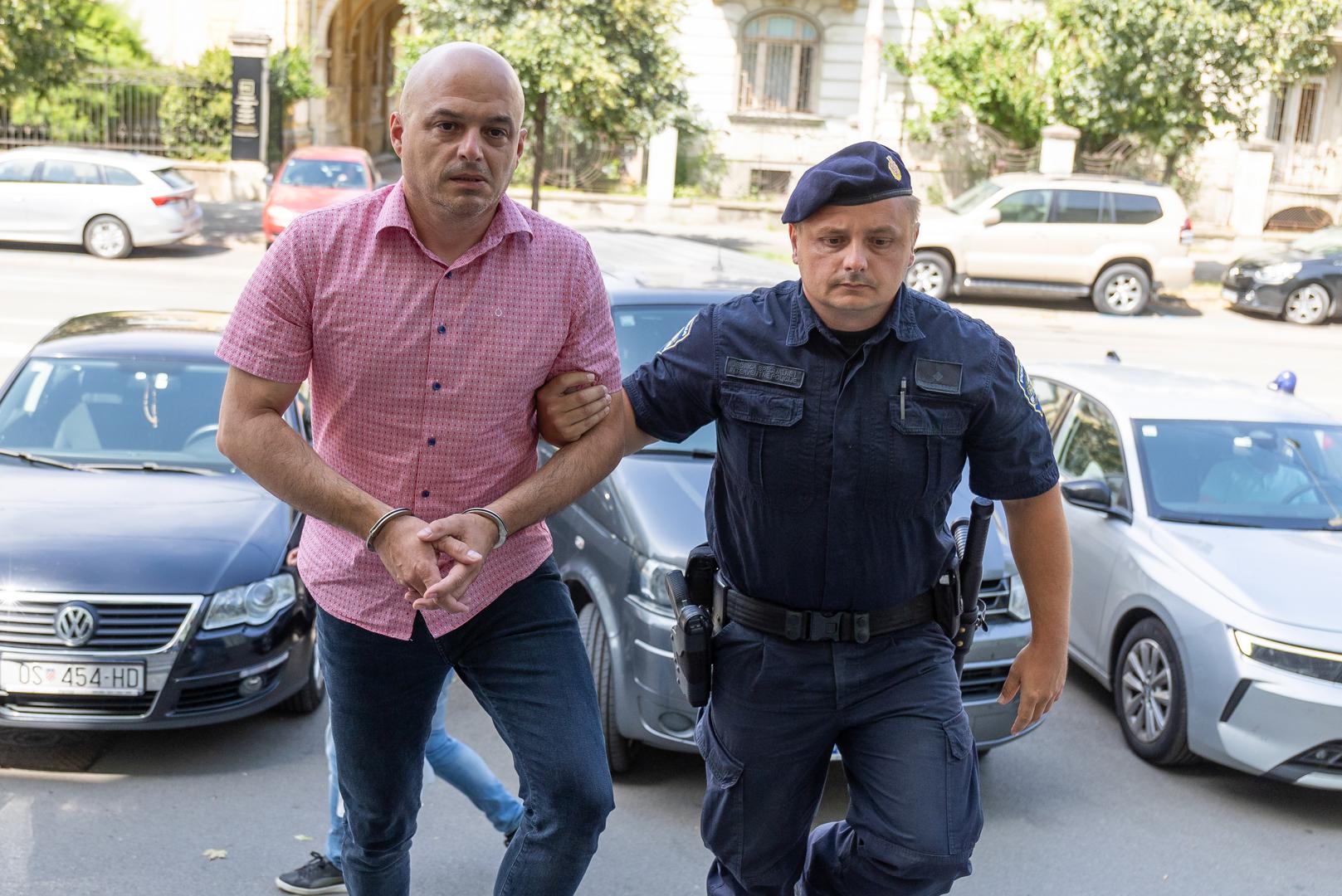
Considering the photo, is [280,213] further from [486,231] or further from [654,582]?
[486,231]

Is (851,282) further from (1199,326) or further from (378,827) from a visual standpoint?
(1199,326)

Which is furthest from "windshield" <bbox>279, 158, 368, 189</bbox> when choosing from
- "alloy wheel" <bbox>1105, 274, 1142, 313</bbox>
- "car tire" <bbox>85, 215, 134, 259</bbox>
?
"alloy wheel" <bbox>1105, 274, 1142, 313</bbox>

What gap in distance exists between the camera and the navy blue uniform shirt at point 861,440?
3.12 m

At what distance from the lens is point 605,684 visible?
496 centimetres

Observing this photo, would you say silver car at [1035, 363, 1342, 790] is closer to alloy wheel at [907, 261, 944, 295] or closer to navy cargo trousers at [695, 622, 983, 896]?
navy cargo trousers at [695, 622, 983, 896]

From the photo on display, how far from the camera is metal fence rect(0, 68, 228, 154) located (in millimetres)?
26891

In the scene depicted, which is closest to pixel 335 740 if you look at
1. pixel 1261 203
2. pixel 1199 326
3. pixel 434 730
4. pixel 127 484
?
pixel 434 730

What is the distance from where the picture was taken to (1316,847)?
5.07 m

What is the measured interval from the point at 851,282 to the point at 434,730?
6.15 ft

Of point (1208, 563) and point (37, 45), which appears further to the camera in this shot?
point (37, 45)

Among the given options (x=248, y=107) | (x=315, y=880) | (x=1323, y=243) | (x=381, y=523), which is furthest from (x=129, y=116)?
(x=381, y=523)

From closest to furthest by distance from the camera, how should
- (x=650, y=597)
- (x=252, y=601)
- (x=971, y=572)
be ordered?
(x=971, y=572), (x=650, y=597), (x=252, y=601)

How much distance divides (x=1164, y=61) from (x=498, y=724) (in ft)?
75.5

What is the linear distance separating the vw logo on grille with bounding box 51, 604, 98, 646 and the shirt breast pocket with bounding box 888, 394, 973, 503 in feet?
9.78
